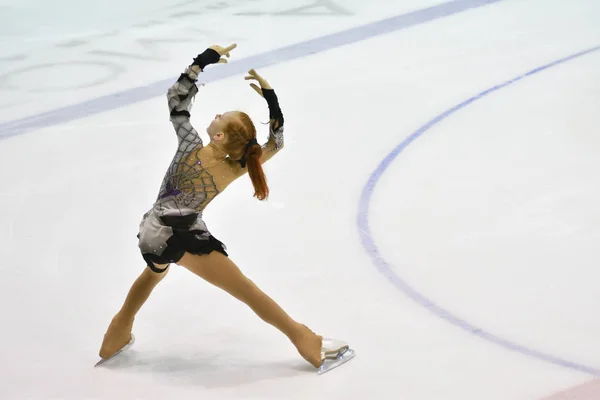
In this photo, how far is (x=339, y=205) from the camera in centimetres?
490

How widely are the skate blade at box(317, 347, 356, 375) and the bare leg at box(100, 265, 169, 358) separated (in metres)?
0.67

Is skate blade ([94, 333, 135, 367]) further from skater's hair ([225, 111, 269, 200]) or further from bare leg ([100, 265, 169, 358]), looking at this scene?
skater's hair ([225, 111, 269, 200])

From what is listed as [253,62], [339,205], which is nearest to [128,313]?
[339,205]

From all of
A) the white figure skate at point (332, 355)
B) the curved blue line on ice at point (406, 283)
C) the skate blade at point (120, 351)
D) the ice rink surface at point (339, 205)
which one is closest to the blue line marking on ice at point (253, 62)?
the ice rink surface at point (339, 205)

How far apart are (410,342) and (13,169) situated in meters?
2.80

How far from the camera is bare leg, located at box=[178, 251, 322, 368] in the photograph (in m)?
3.49

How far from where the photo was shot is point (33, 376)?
3.68 metres

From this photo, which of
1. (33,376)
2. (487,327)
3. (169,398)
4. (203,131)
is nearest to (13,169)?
(203,131)

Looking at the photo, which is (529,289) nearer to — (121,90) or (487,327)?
(487,327)

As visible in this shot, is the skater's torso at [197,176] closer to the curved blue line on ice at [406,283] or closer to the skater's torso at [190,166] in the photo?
the skater's torso at [190,166]

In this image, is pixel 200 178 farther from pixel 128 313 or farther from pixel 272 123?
pixel 128 313

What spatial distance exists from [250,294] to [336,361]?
1.38 ft

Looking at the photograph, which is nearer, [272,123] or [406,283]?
[272,123]

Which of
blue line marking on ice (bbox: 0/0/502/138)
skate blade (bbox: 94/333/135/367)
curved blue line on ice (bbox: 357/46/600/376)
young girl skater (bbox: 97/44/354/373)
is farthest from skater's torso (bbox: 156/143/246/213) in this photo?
blue line marking on ice (bbox: 0/0/502/138)
